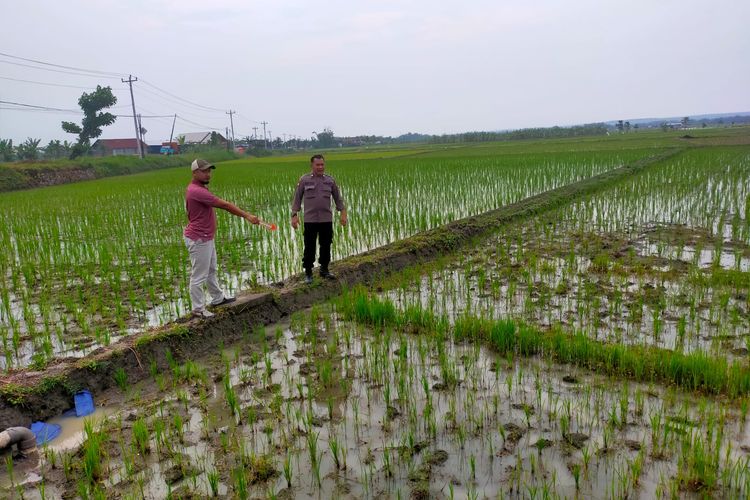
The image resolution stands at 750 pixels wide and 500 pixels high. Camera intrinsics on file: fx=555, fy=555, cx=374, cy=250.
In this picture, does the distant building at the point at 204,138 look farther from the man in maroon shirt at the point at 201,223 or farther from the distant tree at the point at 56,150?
the man in maroon shirt at the point at 201,223

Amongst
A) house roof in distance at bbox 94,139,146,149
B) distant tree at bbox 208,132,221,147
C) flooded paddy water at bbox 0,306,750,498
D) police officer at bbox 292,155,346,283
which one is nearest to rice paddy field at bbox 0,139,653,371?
police officer at bbox 292,155,346,283

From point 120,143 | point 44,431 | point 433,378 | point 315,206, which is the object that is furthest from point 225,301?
point 120,143

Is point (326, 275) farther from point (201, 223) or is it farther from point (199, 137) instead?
point (199, 137)

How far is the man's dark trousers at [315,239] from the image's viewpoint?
5312 millimetres

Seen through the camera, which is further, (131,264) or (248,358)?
(131,264)

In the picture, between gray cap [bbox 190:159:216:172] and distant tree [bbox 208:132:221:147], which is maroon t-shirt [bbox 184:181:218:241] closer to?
gray cap [bbox 190:159:216:172]

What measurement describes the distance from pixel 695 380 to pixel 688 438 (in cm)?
71

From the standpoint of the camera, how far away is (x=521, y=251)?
655 cm

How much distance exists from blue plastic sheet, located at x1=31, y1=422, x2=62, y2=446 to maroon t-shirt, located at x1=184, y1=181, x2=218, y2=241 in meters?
1.58

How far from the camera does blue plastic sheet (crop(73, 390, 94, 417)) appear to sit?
3.26 metres

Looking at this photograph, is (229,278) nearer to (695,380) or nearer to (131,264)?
(131,264)

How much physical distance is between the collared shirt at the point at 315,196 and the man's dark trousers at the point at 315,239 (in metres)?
0.06

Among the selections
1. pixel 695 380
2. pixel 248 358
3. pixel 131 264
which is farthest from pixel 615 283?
pixel 131 264

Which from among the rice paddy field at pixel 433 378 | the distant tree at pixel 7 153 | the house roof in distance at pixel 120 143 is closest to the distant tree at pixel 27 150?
the distant tree at pixel 7 153
